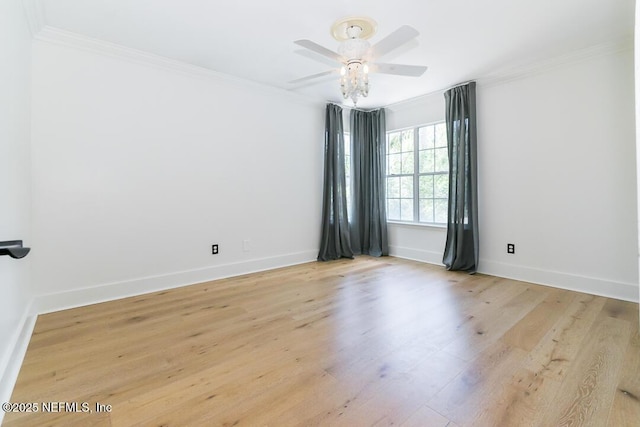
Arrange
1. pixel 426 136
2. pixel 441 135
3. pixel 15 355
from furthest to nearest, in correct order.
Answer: pixel 426 136
pixel 441 135
pixel 15 355

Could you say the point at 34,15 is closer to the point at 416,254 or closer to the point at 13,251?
the point at 13,251

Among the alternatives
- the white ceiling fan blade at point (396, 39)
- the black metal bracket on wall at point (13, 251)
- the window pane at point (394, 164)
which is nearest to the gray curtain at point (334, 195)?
the window pane at point (394, 164)

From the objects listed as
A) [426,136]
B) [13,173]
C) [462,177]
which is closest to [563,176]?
[462,177]

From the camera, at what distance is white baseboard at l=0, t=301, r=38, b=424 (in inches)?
53.9

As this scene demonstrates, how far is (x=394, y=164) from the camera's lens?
4.64m

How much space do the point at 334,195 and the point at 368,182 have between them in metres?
0.70

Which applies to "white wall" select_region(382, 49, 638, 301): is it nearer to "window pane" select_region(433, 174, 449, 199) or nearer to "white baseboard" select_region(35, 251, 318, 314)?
"window pane" select_region(433, 174, 449, 199)

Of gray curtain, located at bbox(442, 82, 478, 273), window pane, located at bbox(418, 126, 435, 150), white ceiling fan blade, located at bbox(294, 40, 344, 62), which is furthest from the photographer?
window pane, located at bbox(418, 126, 435, 150)

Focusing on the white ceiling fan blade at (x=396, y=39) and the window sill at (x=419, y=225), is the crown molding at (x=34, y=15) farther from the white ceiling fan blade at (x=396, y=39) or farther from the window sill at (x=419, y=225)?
the window sill at (x=419, y=225)

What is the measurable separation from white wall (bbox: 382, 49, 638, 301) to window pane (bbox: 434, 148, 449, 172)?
0.47 meters

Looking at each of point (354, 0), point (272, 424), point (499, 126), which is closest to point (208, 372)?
point (272, 424)

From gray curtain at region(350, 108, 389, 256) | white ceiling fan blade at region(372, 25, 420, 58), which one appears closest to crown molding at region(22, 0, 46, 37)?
A: white ceiling fan blade at region(372, 25, 420, 58)

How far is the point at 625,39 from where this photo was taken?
259 cm

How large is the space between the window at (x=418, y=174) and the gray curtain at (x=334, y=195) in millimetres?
869
